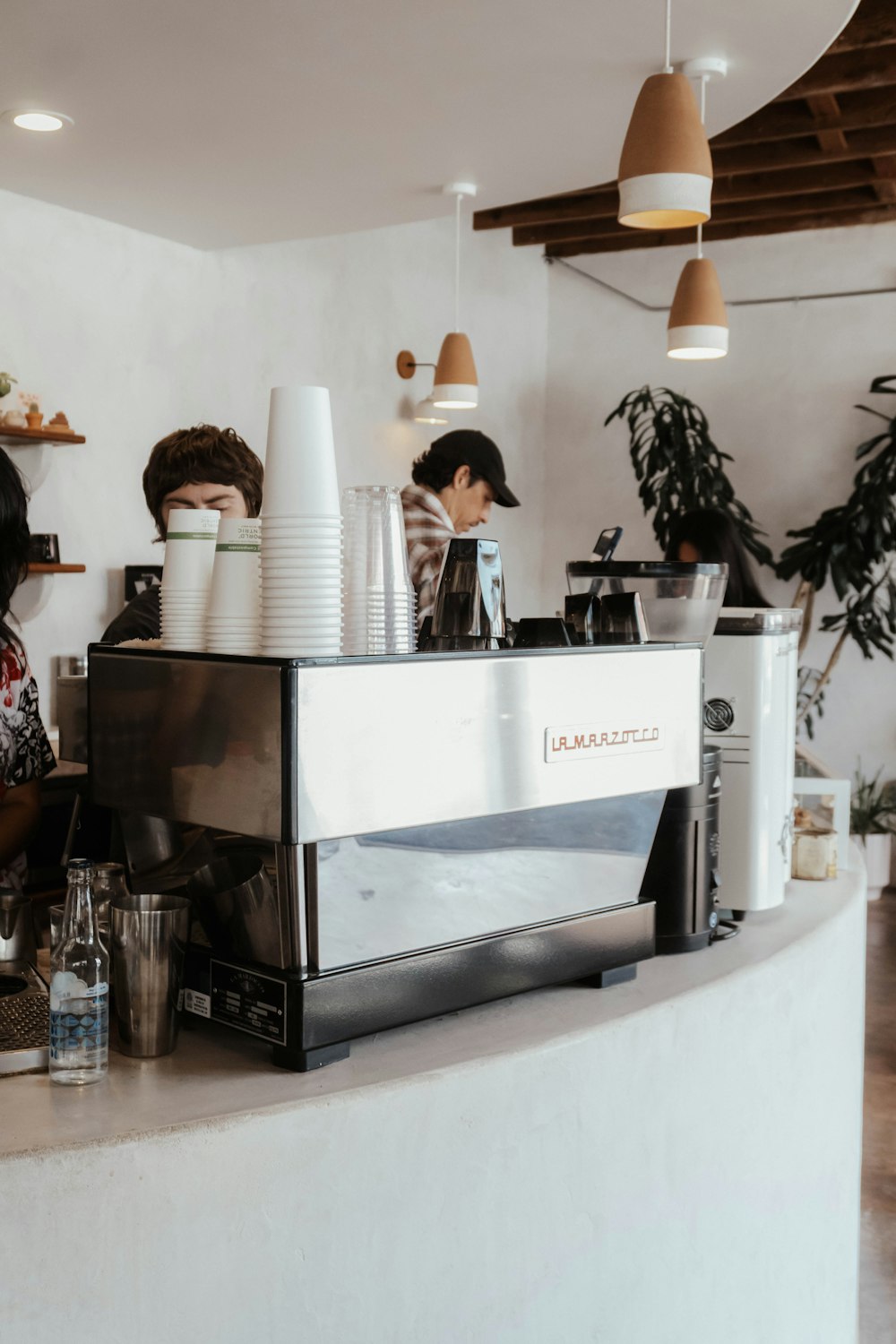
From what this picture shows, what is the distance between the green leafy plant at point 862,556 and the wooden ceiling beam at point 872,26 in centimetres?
233

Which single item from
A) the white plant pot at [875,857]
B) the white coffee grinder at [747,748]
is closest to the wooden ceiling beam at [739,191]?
the white plant pot at [875,857]

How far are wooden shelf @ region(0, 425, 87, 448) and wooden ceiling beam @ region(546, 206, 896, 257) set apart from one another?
145 inches

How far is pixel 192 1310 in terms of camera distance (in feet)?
3.47

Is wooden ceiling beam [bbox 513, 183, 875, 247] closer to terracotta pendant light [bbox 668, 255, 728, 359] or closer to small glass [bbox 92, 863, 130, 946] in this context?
terracotta pendant light [bbox 668, 255, 728, 359]

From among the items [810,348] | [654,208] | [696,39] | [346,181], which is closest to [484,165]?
[346,181]

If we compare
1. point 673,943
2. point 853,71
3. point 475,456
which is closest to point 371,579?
point 673,943

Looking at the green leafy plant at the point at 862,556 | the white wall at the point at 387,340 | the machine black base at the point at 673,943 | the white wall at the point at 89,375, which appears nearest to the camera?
the machine black base at the point at 673,943

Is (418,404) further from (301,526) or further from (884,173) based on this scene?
(301,526)

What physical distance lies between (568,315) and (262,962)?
21.3 feet

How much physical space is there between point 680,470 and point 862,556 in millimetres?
989

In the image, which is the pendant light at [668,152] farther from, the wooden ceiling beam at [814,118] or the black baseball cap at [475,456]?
the wooden ceiling beam at [814,118]

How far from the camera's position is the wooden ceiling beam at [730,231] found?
6363 millimetres

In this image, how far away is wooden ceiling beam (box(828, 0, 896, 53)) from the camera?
4016mm

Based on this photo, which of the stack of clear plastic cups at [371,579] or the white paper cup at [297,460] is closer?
the white paper cup at [297,460]
